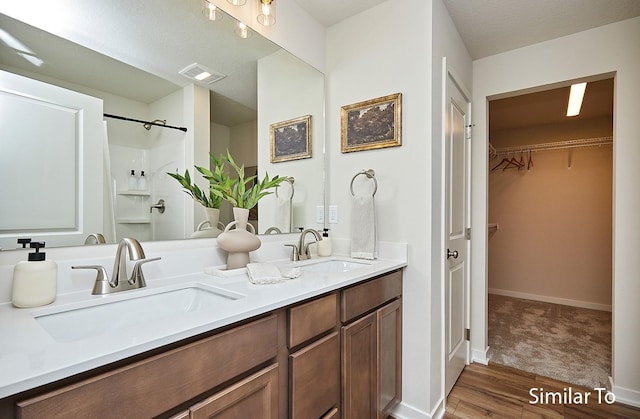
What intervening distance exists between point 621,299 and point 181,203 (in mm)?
2655

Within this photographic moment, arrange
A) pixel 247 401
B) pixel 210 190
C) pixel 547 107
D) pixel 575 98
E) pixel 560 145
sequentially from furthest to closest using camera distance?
pixel 560 145 → pixel 547 107 → pixel 575 98 → pixel 210 190 → pixel 247 401

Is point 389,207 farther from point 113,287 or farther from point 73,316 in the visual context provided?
point 73,316

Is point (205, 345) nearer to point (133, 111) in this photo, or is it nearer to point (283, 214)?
point (133, 111)

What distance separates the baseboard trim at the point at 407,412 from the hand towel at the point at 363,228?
0.85 meters

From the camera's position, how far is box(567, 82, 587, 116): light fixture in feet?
8.65

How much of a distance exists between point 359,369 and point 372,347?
0.13 meters

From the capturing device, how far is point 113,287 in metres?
1.04

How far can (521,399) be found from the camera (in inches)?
76.2

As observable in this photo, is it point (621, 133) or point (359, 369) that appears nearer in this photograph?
point (359, 369)

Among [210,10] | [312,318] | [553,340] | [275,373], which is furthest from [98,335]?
[553,340]

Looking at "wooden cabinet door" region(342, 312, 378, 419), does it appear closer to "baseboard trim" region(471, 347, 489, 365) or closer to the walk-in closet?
"baseboard trim" region(471, 347, 489, 365)

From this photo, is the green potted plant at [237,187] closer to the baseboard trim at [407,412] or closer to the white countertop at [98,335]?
the white countertop at [98,335]

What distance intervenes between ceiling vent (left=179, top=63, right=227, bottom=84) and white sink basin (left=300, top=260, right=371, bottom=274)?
1.07m

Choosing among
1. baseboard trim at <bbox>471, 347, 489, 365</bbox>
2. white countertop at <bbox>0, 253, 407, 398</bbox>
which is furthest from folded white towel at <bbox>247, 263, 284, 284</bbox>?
baseboard trim at <bbox>471, 347, 489, 365</bbox>
